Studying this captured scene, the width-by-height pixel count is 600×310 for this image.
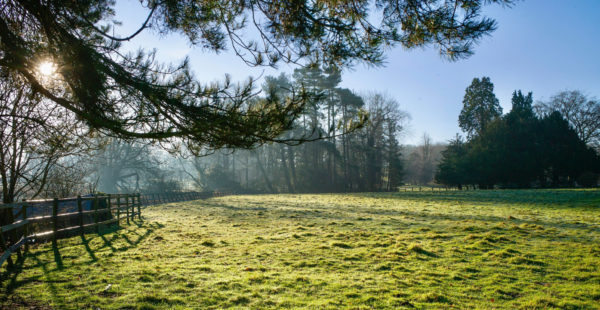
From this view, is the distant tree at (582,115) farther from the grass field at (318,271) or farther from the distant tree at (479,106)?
the grass field at (318,271)

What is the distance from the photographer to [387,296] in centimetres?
414

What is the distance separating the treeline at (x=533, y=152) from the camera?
3194 centimetres

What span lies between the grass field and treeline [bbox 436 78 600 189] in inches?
1104

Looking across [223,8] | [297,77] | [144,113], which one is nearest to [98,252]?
[144,113]

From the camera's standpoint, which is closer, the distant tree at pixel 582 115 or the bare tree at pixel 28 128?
the bare tree at pixel 28 128

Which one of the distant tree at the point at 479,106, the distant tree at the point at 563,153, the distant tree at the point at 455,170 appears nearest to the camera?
the distant tree at the point at 563,153

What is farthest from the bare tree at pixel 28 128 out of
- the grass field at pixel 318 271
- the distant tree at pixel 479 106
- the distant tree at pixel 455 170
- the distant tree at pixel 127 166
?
the distant tree at pixel 479 106

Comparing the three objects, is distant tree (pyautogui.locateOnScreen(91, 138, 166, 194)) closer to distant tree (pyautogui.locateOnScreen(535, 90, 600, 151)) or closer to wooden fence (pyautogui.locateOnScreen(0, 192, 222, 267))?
wooden fence (pyautogui.locateOnScreen(0, 192, 222, 267))

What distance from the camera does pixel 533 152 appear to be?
33.1m

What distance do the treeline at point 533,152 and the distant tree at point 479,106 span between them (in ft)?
7.40

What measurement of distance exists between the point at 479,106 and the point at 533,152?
9223 mm

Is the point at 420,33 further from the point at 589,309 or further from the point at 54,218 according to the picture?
the point at 54,218

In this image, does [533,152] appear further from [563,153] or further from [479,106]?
[479,106]

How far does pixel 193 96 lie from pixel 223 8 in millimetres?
1751
